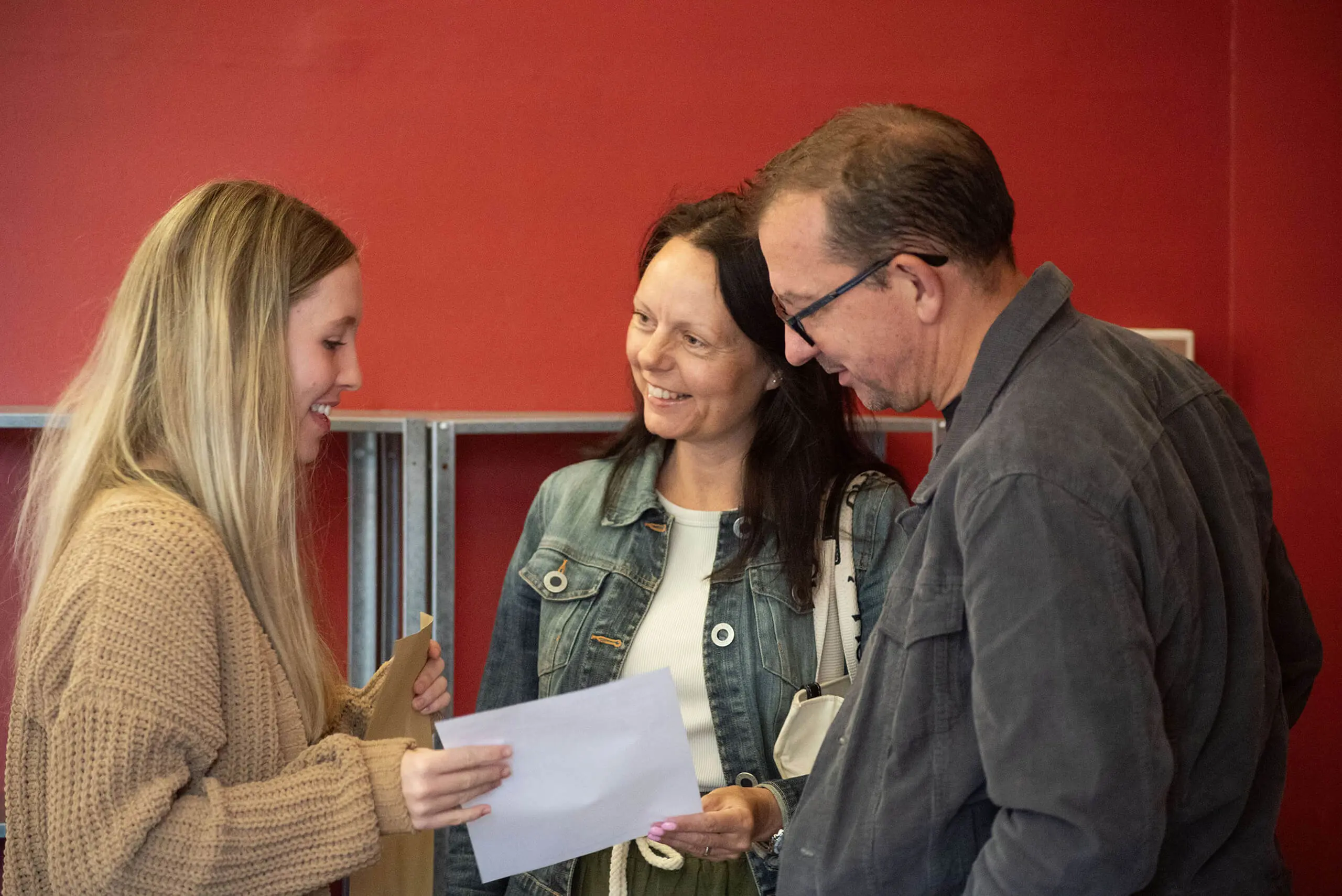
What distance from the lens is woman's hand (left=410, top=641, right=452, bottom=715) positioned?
177 centimetres

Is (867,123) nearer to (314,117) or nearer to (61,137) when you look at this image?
(314,117)

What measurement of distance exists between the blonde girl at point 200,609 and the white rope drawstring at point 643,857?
346 mm

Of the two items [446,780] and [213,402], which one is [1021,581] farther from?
[213,402]

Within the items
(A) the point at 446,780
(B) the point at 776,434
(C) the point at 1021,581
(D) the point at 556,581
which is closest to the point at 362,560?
(D) the point at 556,581

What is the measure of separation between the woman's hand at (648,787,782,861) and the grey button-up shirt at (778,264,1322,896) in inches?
10.6

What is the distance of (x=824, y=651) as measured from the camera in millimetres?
1889

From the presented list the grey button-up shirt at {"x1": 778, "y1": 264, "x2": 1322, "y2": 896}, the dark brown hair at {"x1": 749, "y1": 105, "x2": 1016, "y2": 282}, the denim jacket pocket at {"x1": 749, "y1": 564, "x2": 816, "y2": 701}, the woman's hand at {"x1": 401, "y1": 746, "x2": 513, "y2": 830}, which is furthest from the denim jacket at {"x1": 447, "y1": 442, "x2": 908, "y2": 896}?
the dark brown hair at {"x1": 749, "y1": 105, "x2": 1016, "y2": 282}

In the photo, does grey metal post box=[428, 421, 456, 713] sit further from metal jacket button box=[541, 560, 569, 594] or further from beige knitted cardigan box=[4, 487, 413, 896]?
beige knitted cardigan box=[4, 487, 413, 896]

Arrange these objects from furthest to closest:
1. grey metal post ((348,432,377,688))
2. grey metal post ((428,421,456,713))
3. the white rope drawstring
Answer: grey metal post ((348,432,377,688)) < grey metal post ((428,421,456,713)) < the white rope drawstring

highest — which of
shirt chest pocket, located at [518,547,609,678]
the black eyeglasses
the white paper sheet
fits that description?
the black eyeglasses

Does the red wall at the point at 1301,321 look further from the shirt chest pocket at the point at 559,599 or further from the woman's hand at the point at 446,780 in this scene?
the woman's hand at the point at 446,780

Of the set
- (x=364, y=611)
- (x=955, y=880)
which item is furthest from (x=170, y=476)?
(x=364, y=611)

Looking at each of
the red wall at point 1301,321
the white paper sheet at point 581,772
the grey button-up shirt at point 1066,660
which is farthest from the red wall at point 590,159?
the grey button-up shirt at point 1066,660

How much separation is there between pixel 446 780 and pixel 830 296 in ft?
2.32
